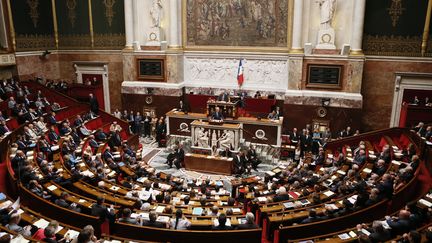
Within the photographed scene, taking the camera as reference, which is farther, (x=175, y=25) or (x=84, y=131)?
(x=175, y=25)

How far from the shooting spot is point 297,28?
17609mm

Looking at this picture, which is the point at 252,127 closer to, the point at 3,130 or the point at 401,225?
the point at 401,225

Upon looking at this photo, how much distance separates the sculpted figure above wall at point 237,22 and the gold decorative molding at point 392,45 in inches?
167

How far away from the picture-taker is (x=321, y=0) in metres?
17.1

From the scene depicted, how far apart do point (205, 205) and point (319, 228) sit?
3.03 meters

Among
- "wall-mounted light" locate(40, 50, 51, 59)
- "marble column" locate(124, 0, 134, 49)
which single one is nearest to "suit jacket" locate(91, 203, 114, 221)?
"marble column" locate(124, 0, 134, 49)

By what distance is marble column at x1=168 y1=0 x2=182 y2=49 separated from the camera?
19.2 meters

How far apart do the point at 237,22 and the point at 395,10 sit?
7907 mm

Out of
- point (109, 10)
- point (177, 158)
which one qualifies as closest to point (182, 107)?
point (177, 158)

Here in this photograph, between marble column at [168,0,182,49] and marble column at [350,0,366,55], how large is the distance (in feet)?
31.1

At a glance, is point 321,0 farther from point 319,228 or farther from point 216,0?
point 319,228

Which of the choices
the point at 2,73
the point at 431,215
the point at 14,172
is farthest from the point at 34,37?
the point at 431,215

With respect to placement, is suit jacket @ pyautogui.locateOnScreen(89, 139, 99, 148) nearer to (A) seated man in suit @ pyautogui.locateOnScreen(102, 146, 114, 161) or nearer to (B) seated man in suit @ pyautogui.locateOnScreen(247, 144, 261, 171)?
(A) seated man in suit @ pyautogui.locateOnScreen(102, 146, 114, 161)

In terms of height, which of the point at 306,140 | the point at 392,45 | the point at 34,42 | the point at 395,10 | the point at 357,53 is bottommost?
the point at 306,140
